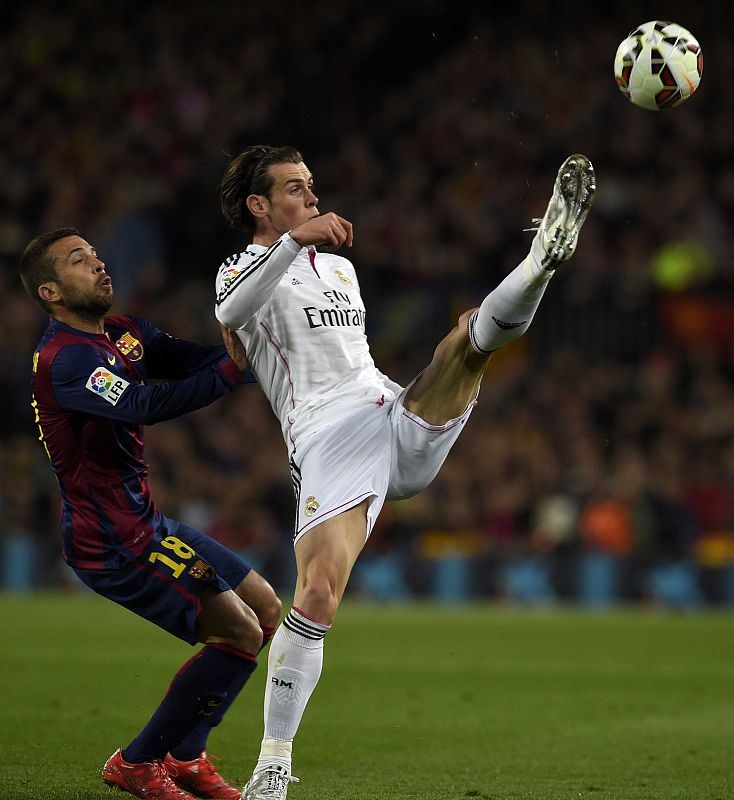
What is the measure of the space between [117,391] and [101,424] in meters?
0.22

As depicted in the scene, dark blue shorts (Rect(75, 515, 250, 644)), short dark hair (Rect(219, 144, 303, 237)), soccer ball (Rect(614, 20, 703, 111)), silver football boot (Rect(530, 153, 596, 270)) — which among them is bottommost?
dark blue shorts (Rect(75, 515, 250, 644))

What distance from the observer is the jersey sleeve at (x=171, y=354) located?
593cm

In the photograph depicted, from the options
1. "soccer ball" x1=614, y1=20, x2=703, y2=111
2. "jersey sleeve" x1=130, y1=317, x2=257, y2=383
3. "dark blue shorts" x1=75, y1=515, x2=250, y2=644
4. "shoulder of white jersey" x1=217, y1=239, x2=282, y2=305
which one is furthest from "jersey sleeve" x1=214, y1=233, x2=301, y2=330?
"soccer ball" x1=614, y1=20, x2=703, y2=111

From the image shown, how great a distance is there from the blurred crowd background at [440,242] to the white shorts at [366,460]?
31.1 feet

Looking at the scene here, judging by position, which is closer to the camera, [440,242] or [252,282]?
[252,282]

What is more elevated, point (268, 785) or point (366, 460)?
point (366, 460)

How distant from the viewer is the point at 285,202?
5945 mm

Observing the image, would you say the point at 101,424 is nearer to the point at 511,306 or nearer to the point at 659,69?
the point at 511,306

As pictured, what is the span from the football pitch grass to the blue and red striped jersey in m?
1.06

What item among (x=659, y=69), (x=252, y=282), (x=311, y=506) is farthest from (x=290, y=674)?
(x=659, y=69)

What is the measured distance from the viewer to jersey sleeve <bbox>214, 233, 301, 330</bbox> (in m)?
5.29

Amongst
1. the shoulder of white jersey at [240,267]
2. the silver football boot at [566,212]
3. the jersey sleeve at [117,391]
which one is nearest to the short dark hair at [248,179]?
the shoulder of white jersey at [240,267]

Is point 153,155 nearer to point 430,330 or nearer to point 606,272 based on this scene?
point 430,330

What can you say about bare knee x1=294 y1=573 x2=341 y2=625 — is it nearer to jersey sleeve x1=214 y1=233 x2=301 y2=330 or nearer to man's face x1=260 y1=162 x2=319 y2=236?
jersey sleeve x1=214 y1=233 x2=301 y2=330
